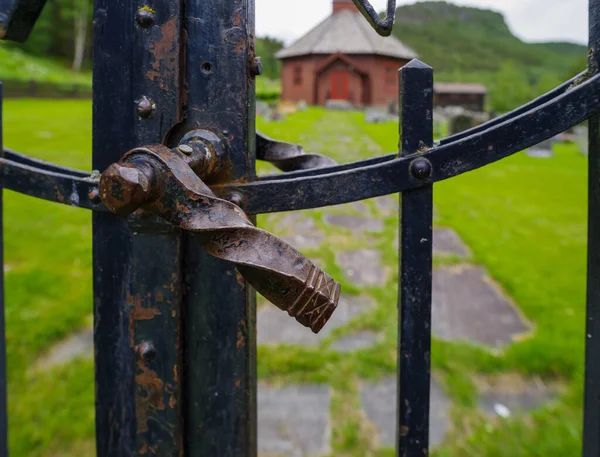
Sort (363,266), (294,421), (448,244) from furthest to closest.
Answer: (448,244)
(363,266)
(294,421)

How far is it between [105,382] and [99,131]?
325mm

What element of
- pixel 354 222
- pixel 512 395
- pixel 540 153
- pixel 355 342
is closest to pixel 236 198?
pixel 512 395

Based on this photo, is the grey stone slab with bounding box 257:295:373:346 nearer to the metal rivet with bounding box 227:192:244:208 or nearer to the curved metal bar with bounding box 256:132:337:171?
the curved metal bar with bounding box 256:132:337:171

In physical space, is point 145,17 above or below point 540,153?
above

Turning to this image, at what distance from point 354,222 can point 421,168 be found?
3.53 m

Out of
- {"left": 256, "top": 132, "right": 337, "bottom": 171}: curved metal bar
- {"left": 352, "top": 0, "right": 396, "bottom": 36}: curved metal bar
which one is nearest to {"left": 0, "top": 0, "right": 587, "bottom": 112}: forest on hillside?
{"left": 352, "top": 0, "right": 396, "bottom": 36}: curved metal bar

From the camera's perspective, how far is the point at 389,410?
1.67 metres

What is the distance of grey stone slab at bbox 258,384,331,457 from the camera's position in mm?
1504

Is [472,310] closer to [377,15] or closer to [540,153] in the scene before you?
[377,15]

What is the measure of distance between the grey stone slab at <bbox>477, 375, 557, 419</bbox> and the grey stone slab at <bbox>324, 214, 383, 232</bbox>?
2.06 meters

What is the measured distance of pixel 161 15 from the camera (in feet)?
1.91

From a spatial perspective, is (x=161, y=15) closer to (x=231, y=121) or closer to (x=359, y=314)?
(x=231, y=121)

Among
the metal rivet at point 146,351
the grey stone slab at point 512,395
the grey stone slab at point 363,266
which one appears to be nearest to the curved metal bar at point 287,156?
the metal rivet at point 146,351

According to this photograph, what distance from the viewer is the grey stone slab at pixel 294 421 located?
1.50 meters
